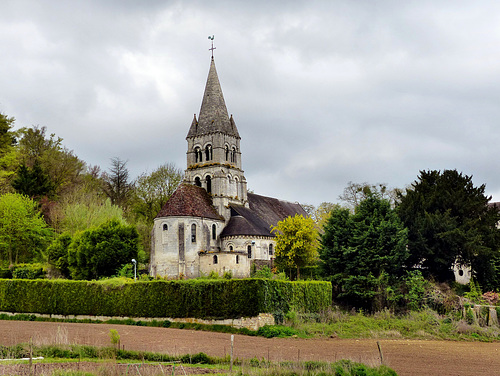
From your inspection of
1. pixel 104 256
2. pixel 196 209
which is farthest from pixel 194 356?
pixel 196 209

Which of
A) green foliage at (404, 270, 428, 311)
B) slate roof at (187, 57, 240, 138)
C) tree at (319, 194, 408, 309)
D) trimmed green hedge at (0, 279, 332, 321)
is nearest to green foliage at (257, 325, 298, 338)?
trimmed green hedge at (0, 279, 332, 321)

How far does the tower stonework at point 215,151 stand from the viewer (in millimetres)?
63850

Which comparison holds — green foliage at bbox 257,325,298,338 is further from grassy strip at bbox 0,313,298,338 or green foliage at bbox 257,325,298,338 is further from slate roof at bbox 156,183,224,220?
slate roof at bbox 156,183,224,220

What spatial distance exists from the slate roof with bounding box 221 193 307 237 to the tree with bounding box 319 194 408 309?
727 inches

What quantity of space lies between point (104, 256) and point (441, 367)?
32426mm

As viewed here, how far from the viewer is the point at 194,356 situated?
64.4 ft

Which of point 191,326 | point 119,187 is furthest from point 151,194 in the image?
point 191,326

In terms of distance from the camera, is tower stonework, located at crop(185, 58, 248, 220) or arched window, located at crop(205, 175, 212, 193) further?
arched window, located at crop(205, 175, 212, 193)

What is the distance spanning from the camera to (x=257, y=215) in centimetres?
6550

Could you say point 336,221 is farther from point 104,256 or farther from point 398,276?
point 104,256

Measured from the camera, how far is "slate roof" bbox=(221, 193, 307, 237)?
59500mm

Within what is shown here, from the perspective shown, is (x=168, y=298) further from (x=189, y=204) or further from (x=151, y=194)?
(x=151, y=194)

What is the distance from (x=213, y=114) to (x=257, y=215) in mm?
13332

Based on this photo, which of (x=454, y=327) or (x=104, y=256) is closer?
(x=454, y=327)
